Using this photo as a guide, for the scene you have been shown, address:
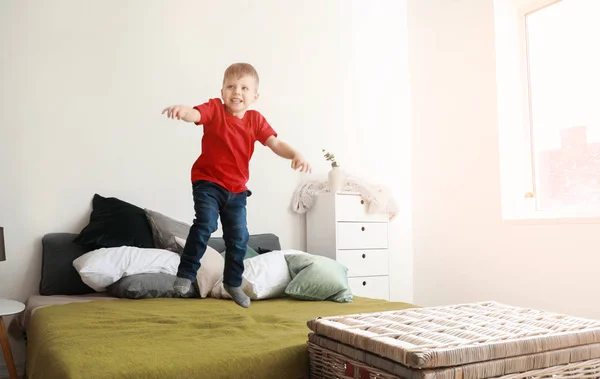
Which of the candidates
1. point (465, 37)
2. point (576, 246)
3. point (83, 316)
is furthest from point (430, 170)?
point (83, 316)

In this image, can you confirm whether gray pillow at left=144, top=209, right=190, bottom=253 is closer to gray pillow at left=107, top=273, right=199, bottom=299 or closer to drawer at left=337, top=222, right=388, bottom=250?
gray pillow at left=107, top=273, right=199, bottom=299

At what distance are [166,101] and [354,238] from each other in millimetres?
1515

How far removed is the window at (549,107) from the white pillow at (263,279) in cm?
166

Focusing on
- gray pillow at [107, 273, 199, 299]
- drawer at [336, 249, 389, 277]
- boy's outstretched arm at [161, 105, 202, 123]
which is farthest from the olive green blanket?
drawer at [336, 249, 389, 277]

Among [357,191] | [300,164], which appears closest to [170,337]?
[300,164]

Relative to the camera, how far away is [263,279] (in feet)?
9.55

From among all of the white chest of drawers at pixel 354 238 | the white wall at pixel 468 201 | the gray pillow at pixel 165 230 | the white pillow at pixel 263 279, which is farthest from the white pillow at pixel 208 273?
the white wall at pixel 468 201

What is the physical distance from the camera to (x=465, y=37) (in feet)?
13.4

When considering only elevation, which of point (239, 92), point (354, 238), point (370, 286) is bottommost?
point (370, 286)

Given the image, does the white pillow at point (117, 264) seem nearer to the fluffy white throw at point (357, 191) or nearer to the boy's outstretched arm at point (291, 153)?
the fluffy white throw at point (357, 191)

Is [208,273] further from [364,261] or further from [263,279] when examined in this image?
[364,261]

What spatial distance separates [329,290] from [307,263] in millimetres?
211

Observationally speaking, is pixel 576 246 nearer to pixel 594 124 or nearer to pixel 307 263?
pixel 594 124

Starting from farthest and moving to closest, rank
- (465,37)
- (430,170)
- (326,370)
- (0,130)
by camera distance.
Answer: (430,170), (465,37), (0,130), (326,370)
